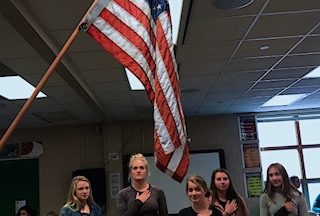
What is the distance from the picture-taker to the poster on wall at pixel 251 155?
28.6 ft

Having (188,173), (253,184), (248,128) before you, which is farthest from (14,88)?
(253,184)

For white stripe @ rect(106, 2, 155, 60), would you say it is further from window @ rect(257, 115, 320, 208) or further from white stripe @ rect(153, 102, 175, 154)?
window @ rect(257, 115, 320, 208)

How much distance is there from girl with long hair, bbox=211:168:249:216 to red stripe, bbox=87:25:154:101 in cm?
134

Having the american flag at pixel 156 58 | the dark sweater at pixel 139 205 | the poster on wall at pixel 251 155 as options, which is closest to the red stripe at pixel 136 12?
the american flag at pixel 156 58

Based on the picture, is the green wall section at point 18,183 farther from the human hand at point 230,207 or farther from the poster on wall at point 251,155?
the human hand at point 230,207

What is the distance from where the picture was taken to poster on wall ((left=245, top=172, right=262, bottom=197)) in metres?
8.61

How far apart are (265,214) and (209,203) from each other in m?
0.52

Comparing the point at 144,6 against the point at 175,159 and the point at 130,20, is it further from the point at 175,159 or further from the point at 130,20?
the point at 175,159

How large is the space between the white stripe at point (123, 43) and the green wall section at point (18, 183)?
7.14 meters

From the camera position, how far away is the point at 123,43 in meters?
1.99

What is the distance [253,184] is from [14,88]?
5111 mm

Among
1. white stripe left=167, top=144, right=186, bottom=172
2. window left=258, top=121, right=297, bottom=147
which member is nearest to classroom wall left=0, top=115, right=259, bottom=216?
window left=258, top=121, right=297, bottom=147

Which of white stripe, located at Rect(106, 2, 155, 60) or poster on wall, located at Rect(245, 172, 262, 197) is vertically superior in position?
white stripe, located at Rect(106, 2, 155, 60)

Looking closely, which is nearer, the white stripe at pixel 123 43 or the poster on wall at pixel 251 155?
the white stripe at pixel 123 43
